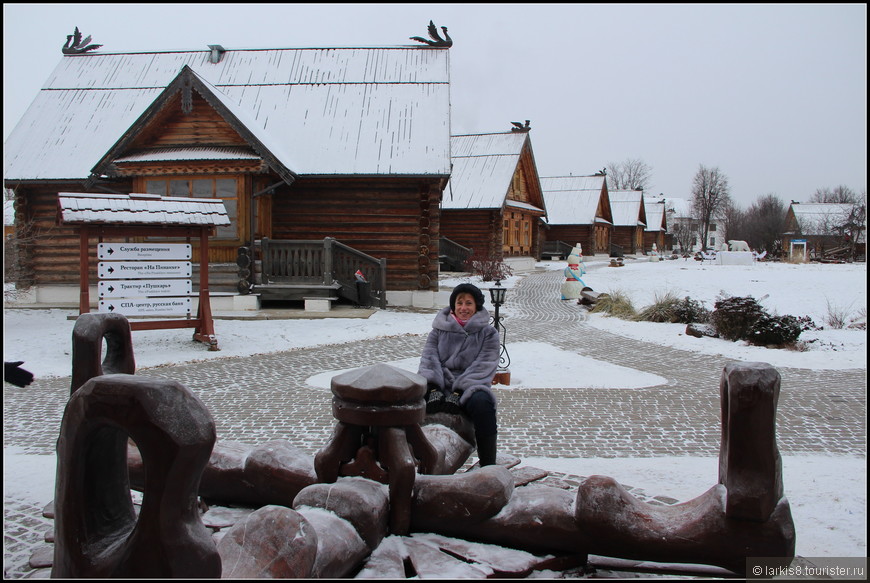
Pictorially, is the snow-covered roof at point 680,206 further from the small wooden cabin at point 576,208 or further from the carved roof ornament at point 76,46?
the carved roof ornament at point 76,46

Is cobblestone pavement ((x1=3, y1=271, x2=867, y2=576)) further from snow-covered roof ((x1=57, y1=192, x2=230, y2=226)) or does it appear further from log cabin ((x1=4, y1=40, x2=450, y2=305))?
log cabin ((x1=4, y1=40, x2=450, y2=305))

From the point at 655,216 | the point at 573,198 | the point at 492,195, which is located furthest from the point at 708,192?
the point at 492,195

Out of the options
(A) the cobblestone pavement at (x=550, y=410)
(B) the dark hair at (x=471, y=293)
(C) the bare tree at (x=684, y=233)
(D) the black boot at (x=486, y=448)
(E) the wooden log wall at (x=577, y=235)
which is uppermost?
(C) the bare tree at (x=684, y=233)

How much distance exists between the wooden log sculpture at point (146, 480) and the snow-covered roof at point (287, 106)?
1357 cm

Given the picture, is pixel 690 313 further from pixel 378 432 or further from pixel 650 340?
pixel 378 432

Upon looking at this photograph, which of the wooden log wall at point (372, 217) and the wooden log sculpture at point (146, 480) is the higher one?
the wooden log wall at point (372, 217)

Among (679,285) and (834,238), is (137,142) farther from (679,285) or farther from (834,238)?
(834,238)

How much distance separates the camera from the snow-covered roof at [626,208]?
2146 inches

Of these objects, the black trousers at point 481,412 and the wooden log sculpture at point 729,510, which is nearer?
the wooden log sculpture at point 729,510

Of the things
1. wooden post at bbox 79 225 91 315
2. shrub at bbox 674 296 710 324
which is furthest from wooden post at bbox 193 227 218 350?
Answer: shrub at bbox 674 296 710 324

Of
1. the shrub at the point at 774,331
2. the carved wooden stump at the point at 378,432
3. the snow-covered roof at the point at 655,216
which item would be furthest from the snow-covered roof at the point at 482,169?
the snow-covered roof at the point at 655,216

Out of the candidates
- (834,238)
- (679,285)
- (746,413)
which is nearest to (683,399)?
(746,413)

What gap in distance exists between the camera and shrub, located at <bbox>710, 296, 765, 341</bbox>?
11820mm

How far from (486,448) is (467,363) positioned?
64 centimetres
